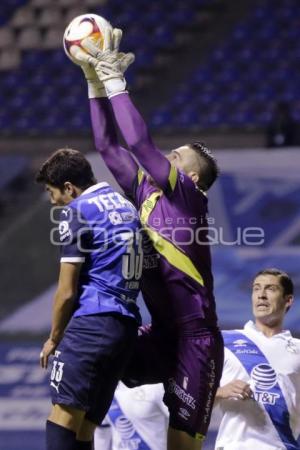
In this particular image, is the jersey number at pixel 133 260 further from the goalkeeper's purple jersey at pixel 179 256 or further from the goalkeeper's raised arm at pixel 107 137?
the goalkeeper's raised arm at pixel 107 137

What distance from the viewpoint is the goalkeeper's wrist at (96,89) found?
480cm

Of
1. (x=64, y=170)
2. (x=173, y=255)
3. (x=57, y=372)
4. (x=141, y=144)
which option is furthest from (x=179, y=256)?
(x=57, y=372)

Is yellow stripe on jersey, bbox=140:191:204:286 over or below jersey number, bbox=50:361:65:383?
over

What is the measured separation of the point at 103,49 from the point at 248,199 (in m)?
8.51

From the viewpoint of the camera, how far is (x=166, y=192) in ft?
14.8

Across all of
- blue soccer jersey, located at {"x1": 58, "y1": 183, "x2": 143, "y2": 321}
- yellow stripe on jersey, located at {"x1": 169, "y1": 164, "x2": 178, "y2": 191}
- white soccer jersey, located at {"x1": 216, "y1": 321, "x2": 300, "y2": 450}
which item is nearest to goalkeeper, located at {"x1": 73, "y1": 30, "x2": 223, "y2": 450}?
yellow stripe on jersey, located at {"x1": 169, "y1": 164, "x2": 178, "y2": 191}

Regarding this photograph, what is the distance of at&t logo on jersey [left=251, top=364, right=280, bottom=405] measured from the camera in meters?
5.17

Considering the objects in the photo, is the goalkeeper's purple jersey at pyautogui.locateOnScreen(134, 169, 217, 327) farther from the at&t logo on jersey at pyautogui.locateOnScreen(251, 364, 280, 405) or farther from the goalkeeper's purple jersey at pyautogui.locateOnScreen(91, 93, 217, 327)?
the at&t logo on jersey at pyautogui.locateOnScreen(251, 364, 280, 405)

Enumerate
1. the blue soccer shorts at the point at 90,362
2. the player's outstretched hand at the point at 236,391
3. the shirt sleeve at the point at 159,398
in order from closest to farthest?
the blue soccer shorts at the point at 90,362
the player's outstretched hand at the point at 236,391
the shirt sleeve at the point at 159,398

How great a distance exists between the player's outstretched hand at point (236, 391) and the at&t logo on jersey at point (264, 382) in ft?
0.40

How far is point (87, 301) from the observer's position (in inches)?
170

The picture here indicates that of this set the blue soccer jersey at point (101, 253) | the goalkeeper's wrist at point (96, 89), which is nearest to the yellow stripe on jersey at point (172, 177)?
the blue soccer jersey at point (101, 253)

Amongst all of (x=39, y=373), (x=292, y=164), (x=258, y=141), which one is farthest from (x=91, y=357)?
(x=258, y=141)

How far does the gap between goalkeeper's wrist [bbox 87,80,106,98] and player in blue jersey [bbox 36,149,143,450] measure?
48 cm
